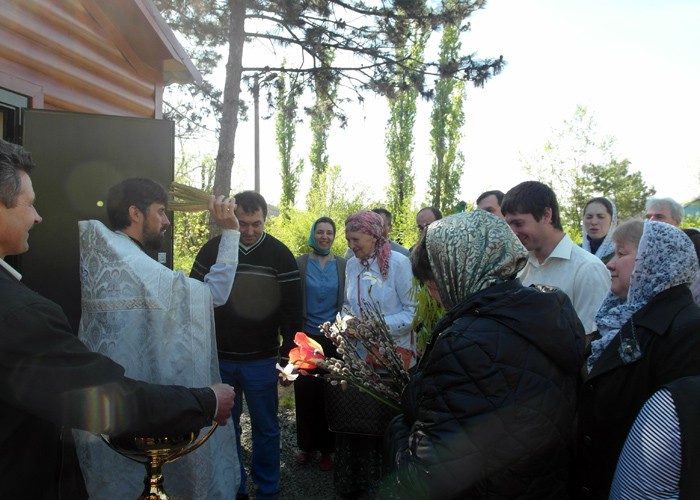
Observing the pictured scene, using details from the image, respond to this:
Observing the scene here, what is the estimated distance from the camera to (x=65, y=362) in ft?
5.02

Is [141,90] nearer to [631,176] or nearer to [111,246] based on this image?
[111,246]

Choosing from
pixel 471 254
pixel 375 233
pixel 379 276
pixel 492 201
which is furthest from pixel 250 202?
pixel 471 254

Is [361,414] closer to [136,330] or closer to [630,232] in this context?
[136,330]

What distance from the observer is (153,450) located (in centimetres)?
188

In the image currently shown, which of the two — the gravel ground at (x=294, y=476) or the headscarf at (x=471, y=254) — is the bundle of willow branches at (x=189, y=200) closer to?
the headscarf at (x=471, y=254)

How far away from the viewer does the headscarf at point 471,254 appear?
1.79 m

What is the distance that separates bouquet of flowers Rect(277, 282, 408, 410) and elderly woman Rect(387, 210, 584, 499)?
12.8 inches

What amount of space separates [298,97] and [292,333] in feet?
26.2

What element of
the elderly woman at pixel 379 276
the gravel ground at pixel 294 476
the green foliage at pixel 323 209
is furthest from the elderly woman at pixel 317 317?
the green foliage at pixel 323 209

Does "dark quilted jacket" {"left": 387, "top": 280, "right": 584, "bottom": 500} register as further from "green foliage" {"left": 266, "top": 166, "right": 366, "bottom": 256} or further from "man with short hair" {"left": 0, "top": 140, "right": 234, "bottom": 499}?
"green foliage" {"left": 266, "top": 166, "right": 366, "bottom": 256}

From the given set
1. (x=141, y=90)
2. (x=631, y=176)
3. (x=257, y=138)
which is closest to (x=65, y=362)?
(x=141, y=90)

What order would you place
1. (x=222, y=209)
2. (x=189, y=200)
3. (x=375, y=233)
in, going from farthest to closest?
(x=375, y=233)
(x=189, y=200)
(x=222, y=209)

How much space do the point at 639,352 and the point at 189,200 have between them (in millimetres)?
2319

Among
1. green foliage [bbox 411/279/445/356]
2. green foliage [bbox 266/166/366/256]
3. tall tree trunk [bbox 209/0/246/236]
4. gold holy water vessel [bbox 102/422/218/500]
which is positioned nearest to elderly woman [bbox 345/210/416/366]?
green foliage [bbox 411/279/445/356]
